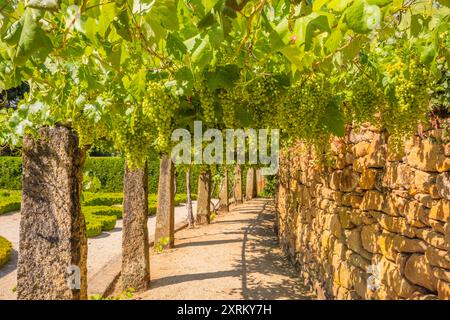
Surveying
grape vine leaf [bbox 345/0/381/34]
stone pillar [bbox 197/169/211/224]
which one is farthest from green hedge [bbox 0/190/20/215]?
grape vine leaf [bbox 345/0/381/34]

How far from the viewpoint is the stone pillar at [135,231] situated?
274 inches

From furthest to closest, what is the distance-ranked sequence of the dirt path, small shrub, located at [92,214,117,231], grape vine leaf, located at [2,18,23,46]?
small shrub, located at [92,214,117,231]
the dirt path
grape vine leaf, located at [2,18,23,46]

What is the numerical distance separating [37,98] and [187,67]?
2.15 metres

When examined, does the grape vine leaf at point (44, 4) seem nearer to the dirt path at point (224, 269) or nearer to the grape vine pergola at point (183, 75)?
the grape vine pergola at point (183, 75)

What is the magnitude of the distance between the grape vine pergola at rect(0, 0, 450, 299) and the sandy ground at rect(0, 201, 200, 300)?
13.9 ft

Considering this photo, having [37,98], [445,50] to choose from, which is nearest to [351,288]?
[445,50]

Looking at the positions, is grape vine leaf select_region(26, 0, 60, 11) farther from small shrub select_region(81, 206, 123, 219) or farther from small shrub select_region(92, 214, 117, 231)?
small shrub select_region(81, 206, 123, 219)

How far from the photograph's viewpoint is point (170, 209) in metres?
9.80

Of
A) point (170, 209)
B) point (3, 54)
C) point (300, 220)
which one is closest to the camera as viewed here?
point (3, 54)

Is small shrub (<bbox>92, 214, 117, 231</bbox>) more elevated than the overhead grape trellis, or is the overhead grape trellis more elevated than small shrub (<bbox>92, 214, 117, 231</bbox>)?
the overhead grape trellis

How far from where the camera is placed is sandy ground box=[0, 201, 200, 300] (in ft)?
26.5

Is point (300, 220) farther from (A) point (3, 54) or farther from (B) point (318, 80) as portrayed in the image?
(A) point (3, 54)

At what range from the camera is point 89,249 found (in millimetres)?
11289

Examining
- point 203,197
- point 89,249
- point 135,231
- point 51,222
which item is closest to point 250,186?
point 203,197
